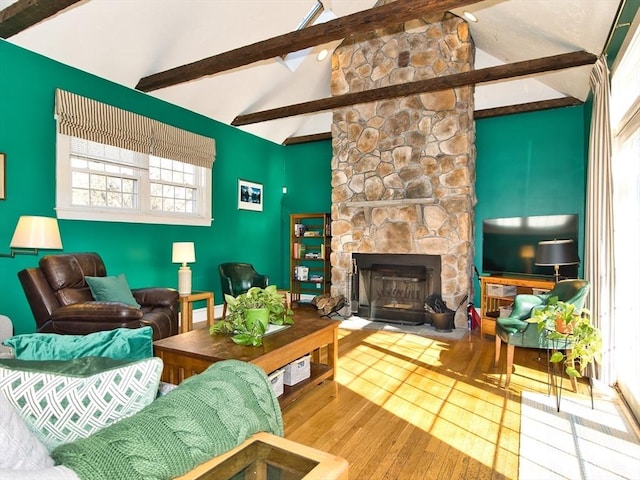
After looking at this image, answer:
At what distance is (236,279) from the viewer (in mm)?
5492

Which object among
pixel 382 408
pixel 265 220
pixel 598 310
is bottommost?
pixel 382 408

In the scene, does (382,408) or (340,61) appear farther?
(340,61)

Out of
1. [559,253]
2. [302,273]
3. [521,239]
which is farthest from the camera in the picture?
[302,273]

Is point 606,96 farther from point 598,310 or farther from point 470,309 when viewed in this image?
point 470,309

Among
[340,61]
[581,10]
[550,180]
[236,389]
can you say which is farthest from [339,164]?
[236,389]

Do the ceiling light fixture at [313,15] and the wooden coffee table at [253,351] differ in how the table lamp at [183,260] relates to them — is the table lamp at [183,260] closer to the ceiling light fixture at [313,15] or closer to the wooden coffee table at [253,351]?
the wooden coffee table at [253,351]

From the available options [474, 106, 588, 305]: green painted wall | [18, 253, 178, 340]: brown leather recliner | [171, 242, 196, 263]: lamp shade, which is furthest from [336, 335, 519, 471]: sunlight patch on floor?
[474, 106, 588, 305]: green painted wall

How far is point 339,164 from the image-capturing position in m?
5.92

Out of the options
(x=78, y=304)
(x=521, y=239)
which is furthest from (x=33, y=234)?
(x=521, y=239)

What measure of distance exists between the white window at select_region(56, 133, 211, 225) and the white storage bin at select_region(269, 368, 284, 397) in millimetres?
2881

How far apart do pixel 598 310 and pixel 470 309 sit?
6.62 feet

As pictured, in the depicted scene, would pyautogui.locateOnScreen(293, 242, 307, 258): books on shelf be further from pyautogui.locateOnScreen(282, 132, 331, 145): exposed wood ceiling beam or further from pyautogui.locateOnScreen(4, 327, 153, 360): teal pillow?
pyautogui.locateOnScreen(4, 327, 153, 360): teal pillow

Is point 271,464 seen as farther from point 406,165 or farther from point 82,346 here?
point 406,165

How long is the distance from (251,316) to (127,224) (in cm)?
281
